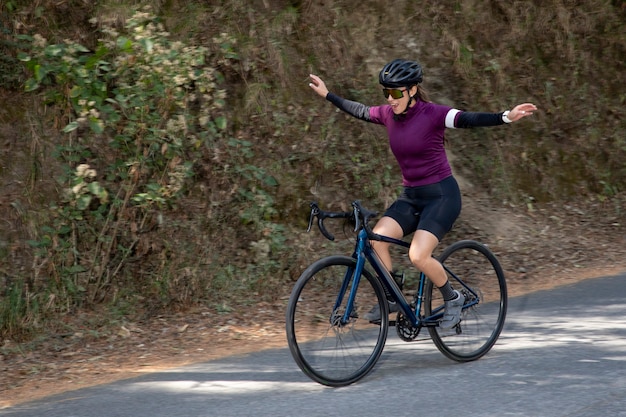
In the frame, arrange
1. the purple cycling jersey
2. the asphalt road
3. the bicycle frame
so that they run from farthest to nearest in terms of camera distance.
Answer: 1. the purple cycling jersey
2. the bicycle frame
3. the asphalt road

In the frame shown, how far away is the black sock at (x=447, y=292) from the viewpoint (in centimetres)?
678

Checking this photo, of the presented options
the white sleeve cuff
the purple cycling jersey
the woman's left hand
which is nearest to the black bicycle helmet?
the purple cycling jersey

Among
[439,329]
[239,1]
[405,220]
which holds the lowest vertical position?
[439,329]

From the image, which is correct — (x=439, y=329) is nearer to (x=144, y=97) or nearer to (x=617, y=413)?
(x=617, y=413)

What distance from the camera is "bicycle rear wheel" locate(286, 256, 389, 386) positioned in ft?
20.4

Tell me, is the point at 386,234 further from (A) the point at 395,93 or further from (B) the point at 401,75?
(B) the point at 401,75

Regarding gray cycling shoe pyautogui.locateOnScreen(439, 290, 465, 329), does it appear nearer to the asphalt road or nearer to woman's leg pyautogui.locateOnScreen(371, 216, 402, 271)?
the asphalt road

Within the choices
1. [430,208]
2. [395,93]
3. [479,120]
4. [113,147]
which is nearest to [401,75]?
[395,93]

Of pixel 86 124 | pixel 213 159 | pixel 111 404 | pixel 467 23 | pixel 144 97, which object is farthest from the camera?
pixel 467 23

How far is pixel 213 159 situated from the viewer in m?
10.4

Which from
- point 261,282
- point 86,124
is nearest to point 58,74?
point 86,124

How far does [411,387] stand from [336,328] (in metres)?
0.67

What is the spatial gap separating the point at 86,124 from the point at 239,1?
3.71 meters

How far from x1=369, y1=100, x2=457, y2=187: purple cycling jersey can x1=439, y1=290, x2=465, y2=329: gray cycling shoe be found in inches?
37.4
